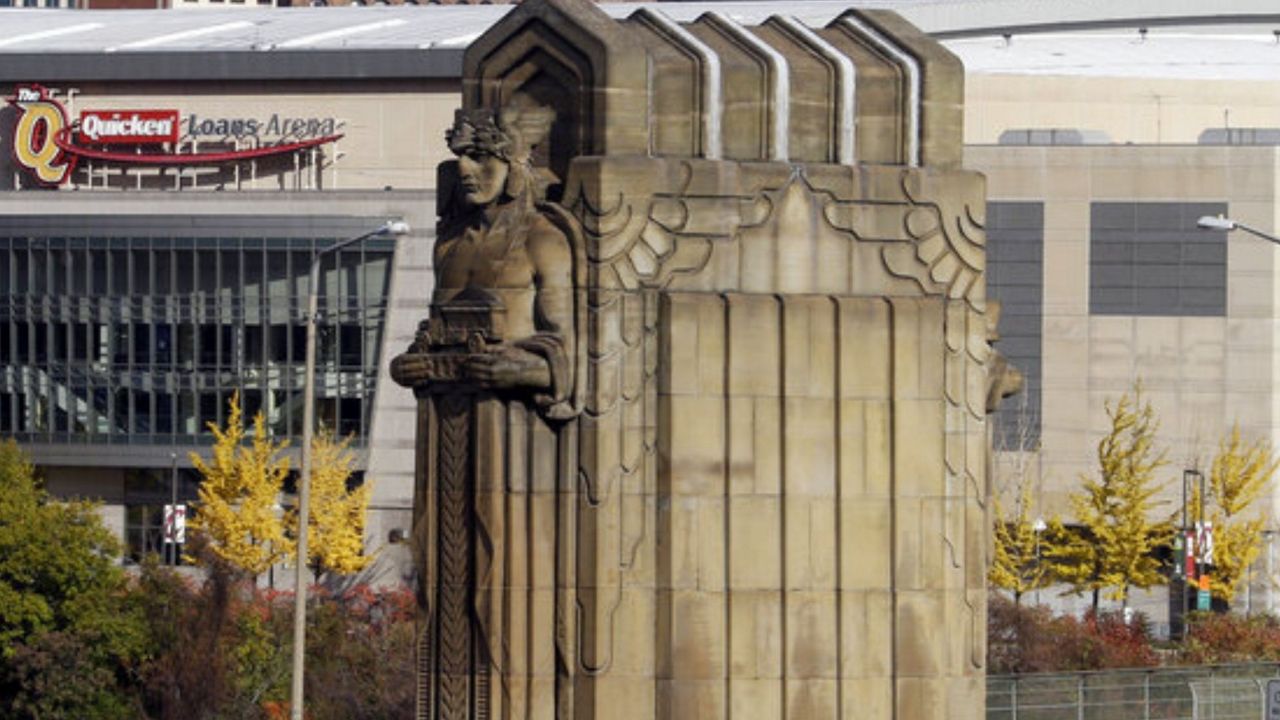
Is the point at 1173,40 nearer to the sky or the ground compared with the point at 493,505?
nearer to the sky

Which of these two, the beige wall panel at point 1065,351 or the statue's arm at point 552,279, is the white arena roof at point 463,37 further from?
the statue's arm at point 552,279

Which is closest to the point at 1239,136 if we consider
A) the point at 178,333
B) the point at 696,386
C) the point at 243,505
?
the point at 178,333

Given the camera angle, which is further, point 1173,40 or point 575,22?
point 1173,40

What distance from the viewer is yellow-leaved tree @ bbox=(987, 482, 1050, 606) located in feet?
A: 345

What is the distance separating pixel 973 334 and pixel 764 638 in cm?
346

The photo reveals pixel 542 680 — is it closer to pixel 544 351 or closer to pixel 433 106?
pixel 544 351

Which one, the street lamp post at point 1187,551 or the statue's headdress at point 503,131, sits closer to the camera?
the statue's headdress at point 503,131

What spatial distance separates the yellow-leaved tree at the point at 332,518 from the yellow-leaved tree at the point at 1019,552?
57.1 feet

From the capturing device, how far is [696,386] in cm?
3594

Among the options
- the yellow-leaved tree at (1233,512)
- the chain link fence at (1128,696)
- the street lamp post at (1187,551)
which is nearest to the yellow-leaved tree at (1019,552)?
the street lamp post at (1187,551)

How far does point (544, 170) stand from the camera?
36219 millimetres

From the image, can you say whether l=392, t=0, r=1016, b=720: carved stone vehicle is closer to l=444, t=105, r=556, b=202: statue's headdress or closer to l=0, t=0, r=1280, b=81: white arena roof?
l=444, t=105, r=556, b=202: statue's headdress

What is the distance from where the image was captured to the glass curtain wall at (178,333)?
12569cm

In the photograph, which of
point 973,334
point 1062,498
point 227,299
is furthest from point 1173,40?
point 973,334
